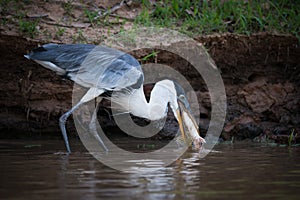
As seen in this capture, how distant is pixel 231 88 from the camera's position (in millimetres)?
7445

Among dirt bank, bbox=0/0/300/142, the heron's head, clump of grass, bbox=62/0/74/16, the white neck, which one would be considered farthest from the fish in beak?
clump of grass, bbox=62/0/74/16

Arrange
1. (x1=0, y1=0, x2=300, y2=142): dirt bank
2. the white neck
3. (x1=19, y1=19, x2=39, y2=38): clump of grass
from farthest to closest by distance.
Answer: (x1=0, y1=0, x2=300, y2=142): dirt bank → (x1=19, y1=19, x2=39, y2=38): clump of grass → the white neck

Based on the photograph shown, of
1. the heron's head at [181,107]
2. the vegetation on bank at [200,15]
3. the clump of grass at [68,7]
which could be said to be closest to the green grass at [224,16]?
the vegetation on bank at [200,15]

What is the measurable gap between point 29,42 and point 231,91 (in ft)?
10.3

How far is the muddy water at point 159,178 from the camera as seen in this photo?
2951 mm

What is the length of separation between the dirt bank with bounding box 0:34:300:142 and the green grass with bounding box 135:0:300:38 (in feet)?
0.82

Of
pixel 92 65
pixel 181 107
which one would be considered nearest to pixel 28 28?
pixel 92 65

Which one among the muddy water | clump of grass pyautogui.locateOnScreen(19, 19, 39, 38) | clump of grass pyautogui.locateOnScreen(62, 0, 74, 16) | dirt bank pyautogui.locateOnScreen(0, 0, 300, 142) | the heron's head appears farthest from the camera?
clump of grass pyautogui.locateOnScreen(62, 0, 74, 16)

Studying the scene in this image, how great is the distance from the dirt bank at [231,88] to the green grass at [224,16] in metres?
0.25

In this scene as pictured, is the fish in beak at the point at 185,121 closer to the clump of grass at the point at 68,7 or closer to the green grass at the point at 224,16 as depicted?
the green grass at the point at 224,16

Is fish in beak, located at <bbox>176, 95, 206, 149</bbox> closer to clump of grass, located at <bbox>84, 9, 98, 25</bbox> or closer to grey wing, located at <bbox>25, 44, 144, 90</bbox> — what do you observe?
grey wing, located at <bbox>25, 44, 144, 90</bbox>

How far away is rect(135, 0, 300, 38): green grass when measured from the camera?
7.46 m

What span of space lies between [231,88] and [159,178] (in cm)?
417

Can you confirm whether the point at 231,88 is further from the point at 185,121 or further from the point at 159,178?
the point at 159,178
